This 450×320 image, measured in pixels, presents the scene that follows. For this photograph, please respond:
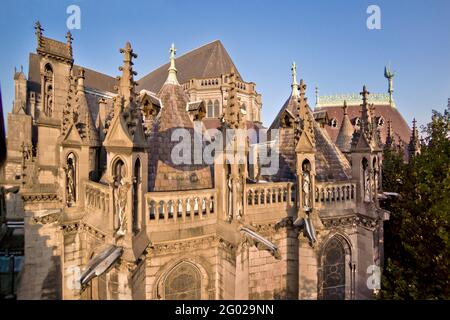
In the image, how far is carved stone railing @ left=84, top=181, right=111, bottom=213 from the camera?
23.8ft

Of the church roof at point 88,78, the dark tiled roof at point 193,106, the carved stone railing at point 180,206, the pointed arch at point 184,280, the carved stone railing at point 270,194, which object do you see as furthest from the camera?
the church roof at point 88,78

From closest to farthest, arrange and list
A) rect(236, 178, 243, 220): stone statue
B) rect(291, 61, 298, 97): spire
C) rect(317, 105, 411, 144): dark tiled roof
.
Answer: rect(236, 178, 243, 220): stone statue < rect(291, 61, 298, 97): spire < rect(317, 105, 411, 144): dark tiled roof

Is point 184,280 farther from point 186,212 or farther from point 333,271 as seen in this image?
point 333,271

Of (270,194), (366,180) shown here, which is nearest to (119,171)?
(270,194)

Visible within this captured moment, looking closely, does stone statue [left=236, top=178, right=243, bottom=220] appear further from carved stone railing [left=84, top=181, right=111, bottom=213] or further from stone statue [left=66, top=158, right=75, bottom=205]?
stone statue [left=66, top=158, right=75, bottom=205]

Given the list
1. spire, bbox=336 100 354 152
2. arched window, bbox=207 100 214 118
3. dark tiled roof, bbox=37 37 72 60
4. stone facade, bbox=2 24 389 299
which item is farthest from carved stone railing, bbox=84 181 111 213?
arched window, bbox=207 100 214 118

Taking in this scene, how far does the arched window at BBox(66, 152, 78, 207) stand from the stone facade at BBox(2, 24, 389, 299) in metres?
0.04

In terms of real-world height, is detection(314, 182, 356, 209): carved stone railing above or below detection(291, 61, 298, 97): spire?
below

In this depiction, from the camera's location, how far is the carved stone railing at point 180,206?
676 cm

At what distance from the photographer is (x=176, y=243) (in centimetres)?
691

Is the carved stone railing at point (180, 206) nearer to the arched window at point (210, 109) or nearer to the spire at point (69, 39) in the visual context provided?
the spire at point (69, 39)

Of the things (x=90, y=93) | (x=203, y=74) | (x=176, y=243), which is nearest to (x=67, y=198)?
(x=176, y=243)

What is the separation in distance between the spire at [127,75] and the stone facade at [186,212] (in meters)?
0.03

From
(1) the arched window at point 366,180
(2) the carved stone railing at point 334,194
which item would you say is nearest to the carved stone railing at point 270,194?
(2) the carved stone railing at point 334,194
